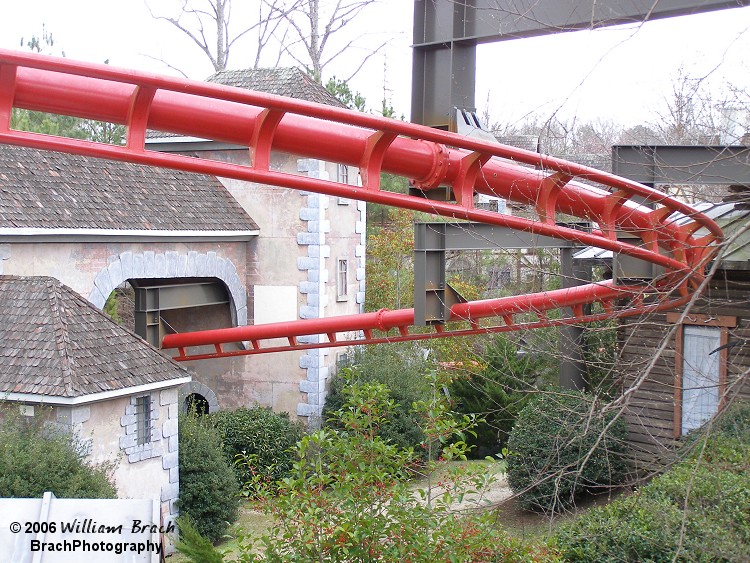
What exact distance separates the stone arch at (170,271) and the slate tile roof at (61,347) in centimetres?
200

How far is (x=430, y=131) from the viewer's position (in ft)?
21.2

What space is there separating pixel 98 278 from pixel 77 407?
3.76 m

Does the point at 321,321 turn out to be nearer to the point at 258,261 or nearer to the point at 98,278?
the point at 98,278

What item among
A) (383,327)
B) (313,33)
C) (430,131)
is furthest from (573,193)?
(313,33)

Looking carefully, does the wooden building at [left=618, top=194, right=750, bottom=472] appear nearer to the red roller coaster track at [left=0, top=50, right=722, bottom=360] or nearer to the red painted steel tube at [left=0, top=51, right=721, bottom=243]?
the red roller coaster track at [left=0, top=50, right=722, bottom=360]

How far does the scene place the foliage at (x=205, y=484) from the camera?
1379 cm

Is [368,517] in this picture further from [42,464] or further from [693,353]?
[693,353]

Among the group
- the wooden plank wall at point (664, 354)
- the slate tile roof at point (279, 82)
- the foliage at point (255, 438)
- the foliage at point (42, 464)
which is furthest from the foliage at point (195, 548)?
the slate tile roof at point (279, 82)

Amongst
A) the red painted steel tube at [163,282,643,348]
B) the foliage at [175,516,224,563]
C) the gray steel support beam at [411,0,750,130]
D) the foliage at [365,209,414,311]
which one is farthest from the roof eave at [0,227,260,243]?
the foliage at [175,516,224,563]

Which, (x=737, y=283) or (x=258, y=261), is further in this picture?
(x=258, y=261)

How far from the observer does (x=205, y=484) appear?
45.5ft

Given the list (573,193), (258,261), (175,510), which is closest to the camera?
(573,193)

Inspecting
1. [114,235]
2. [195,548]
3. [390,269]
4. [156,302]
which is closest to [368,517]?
[195,548]

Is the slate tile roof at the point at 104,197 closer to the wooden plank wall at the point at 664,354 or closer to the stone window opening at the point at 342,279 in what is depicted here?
the stone window opening at the point at 342,279
